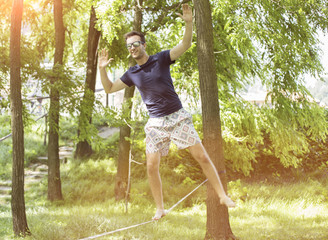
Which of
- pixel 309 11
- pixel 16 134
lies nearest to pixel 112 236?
pixel 16 134

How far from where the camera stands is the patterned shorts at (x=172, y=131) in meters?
3.84

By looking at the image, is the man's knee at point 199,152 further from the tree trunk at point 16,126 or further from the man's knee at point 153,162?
the tree trunk at point 16,126

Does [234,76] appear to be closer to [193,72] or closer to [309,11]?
[193,72]

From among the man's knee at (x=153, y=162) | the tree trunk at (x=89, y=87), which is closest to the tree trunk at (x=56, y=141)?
the tree trunk at (x=89, y=87)

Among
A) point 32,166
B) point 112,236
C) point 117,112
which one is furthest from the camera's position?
point 32,166

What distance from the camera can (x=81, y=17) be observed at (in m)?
13.6

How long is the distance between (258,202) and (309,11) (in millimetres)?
4719

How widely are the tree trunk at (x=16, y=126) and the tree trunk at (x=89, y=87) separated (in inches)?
107

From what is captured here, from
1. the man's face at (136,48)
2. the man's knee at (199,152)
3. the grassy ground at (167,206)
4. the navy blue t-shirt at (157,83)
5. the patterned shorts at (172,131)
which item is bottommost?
the grassy ground at (167,206)

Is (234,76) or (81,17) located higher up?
(81,17)

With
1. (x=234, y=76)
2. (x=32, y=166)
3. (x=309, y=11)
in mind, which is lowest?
(x=32, y=166)

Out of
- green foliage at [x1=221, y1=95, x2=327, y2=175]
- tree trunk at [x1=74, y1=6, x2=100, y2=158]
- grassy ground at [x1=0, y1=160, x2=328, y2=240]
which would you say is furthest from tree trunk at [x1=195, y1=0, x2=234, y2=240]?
tree trunk at [x1=74, y1=6, x2=100, y2=158]

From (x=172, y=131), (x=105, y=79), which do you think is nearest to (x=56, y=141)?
(x=105, y=79)

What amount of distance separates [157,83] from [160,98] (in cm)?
15
